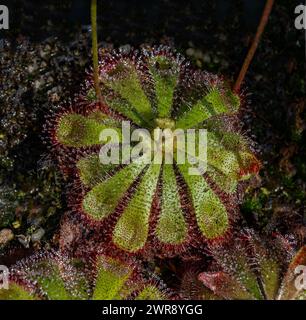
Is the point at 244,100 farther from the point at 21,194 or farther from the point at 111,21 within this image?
the point at 21,194

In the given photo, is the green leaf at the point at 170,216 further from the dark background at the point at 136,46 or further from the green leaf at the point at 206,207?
the dark background at the point at 136,46

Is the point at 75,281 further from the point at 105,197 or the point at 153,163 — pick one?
the point at 153,163

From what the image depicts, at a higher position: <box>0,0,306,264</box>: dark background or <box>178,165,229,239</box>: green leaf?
<box>0,0,306,264</box>: dark background

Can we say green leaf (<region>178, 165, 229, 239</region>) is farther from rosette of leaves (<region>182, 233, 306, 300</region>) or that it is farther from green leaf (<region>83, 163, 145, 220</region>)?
green leaf (<region>83, 163, 145, 220</region>)

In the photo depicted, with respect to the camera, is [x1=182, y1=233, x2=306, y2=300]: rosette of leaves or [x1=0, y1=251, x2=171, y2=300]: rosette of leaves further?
[x1=182, y1=233, x2=306, y2=300]: rosette of leaves

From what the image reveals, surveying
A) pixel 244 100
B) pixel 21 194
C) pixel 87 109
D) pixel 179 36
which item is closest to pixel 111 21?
pixel 179 36

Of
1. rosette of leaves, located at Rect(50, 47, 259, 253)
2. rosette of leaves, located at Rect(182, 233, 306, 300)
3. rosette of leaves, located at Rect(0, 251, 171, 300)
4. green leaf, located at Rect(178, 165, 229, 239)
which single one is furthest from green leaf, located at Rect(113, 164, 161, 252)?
rosette of leaves, located at Rect(182, 233, 306, 300)

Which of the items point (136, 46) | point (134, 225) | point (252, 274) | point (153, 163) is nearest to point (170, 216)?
point (134, 225)
